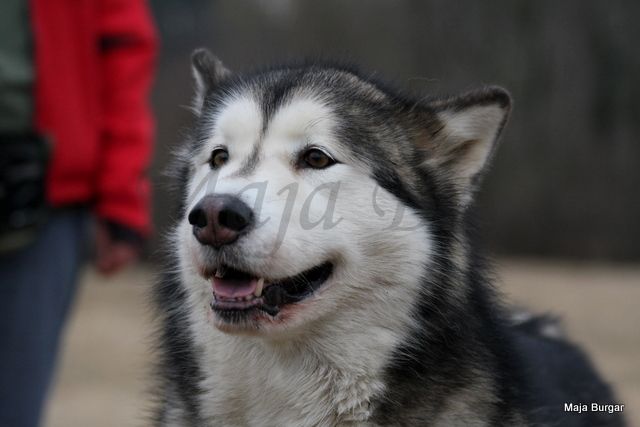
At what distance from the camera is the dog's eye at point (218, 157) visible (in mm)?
3697

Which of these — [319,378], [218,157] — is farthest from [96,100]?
[319,378]

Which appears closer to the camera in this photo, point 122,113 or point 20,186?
point 20,186

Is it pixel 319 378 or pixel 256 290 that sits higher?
pixel 256 290

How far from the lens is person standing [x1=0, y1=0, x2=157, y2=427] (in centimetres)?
430

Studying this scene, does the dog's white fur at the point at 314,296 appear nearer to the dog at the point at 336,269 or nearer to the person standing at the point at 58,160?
the dog at the point at 336,269

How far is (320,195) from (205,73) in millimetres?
1005

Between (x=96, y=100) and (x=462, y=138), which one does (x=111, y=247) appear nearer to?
(x=96, y=100)

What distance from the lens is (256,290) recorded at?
3.44m

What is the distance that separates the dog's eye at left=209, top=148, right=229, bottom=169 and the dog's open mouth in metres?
0.46

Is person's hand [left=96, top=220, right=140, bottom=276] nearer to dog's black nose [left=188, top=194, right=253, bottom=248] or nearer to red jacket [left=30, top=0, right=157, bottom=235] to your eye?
red jacket [left=30, top=0, right=157, bottom=235]

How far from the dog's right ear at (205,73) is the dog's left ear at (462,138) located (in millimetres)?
889

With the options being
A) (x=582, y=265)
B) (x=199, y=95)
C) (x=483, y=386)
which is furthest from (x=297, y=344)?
(x=582, y=265)

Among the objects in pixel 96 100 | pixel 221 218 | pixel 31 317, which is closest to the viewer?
pixel 221 218

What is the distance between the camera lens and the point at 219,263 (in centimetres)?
339
